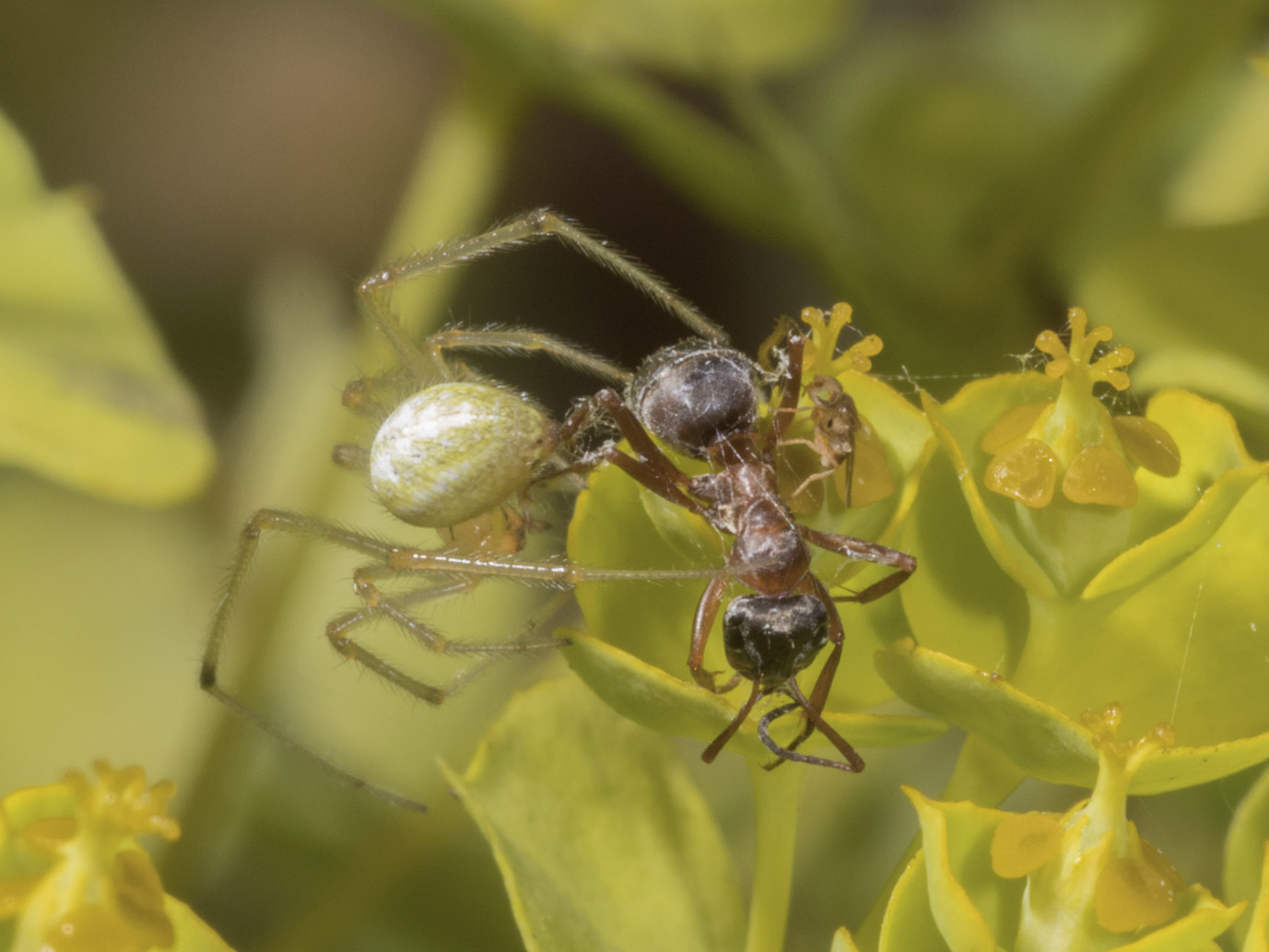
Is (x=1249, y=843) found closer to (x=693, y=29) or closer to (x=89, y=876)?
(x=89, y=876)

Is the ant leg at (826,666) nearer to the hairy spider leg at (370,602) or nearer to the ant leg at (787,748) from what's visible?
the ant leg at (787,748)

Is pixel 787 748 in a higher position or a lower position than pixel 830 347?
lower

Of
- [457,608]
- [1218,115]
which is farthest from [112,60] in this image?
[1218,115]

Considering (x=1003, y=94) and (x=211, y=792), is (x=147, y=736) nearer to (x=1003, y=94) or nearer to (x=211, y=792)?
(x=211, y=792)

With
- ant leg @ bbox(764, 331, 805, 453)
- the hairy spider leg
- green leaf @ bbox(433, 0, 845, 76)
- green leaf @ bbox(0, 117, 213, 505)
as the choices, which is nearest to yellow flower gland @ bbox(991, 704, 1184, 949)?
ant leg @ bbox(764, 331, 805, 453)

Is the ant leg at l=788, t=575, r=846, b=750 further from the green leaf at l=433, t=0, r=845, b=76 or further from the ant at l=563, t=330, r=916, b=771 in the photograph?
the green leaf at l=433, t=0, r=845, b=76

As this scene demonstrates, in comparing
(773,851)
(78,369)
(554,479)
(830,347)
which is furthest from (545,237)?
(773,851)

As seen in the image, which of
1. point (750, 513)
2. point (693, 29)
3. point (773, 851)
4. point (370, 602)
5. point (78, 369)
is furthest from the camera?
point (693, 29)
